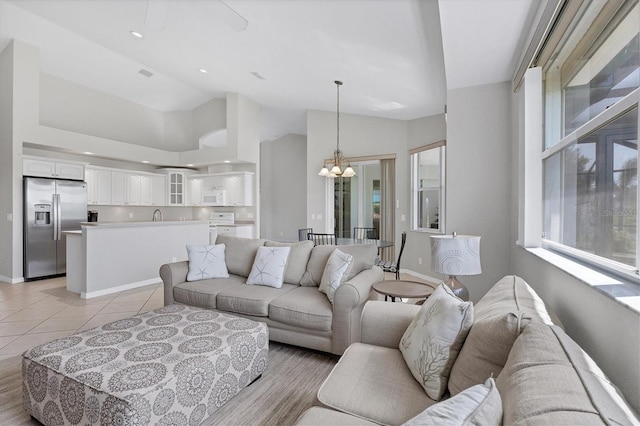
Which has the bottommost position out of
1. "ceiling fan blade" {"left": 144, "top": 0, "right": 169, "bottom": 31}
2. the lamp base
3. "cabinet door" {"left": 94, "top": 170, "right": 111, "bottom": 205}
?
the lamp base

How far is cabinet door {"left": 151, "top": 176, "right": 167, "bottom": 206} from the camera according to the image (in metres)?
7.25

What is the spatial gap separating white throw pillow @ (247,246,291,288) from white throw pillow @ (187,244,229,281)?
0.40m

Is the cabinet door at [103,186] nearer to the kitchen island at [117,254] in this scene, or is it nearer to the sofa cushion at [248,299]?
the kitchen island at [117,254]

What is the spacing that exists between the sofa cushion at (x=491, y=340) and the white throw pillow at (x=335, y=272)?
1308 millimetres

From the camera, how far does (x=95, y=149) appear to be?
583 cm

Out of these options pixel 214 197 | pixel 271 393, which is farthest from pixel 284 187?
pixel 271 393

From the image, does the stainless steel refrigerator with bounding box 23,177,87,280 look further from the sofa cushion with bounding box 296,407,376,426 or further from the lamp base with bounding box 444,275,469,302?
the lamp base with bounding box 444,275,469,302

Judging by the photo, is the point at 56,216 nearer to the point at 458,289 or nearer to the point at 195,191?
the point at 195,191

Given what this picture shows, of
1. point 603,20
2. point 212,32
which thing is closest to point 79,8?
point 212,32

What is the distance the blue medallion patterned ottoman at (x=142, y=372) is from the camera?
4.56 ft

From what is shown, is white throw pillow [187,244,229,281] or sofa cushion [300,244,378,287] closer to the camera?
sofa cushion [300,244,378,287]

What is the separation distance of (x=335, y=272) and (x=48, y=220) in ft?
17.8

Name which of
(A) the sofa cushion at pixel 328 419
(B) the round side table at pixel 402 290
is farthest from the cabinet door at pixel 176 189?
(A) the sofa cushion at pixel 328 419

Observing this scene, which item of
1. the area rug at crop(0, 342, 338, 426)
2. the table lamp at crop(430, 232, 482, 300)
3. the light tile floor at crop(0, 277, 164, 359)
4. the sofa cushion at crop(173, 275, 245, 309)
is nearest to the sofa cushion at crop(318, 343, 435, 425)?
the area rug at crop(0, 342, 338, 426)
